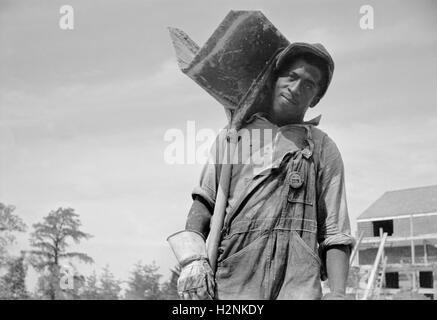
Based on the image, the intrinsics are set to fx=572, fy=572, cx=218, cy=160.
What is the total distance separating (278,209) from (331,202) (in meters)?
0.37

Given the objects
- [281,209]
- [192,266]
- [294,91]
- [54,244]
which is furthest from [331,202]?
[54,244]

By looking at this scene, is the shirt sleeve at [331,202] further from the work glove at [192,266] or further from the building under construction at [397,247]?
the building under construction at [397,247]

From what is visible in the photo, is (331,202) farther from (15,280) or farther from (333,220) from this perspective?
(15,280)

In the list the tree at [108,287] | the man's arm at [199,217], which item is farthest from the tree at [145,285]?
the man's arm at [199,217]

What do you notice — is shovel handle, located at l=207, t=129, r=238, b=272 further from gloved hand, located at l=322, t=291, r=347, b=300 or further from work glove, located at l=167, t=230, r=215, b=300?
gloved hand, located at l=322, t=291, r=347, b=300

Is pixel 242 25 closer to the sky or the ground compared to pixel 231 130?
closer to the sky

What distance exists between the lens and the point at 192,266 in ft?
11.0

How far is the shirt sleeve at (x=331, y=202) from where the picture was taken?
139 inches

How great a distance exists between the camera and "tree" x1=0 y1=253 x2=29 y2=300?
20.8 m

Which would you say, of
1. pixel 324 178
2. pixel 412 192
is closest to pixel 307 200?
pixel 324 178

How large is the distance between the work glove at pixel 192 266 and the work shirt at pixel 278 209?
12 cm

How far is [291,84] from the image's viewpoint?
12.3 feet
